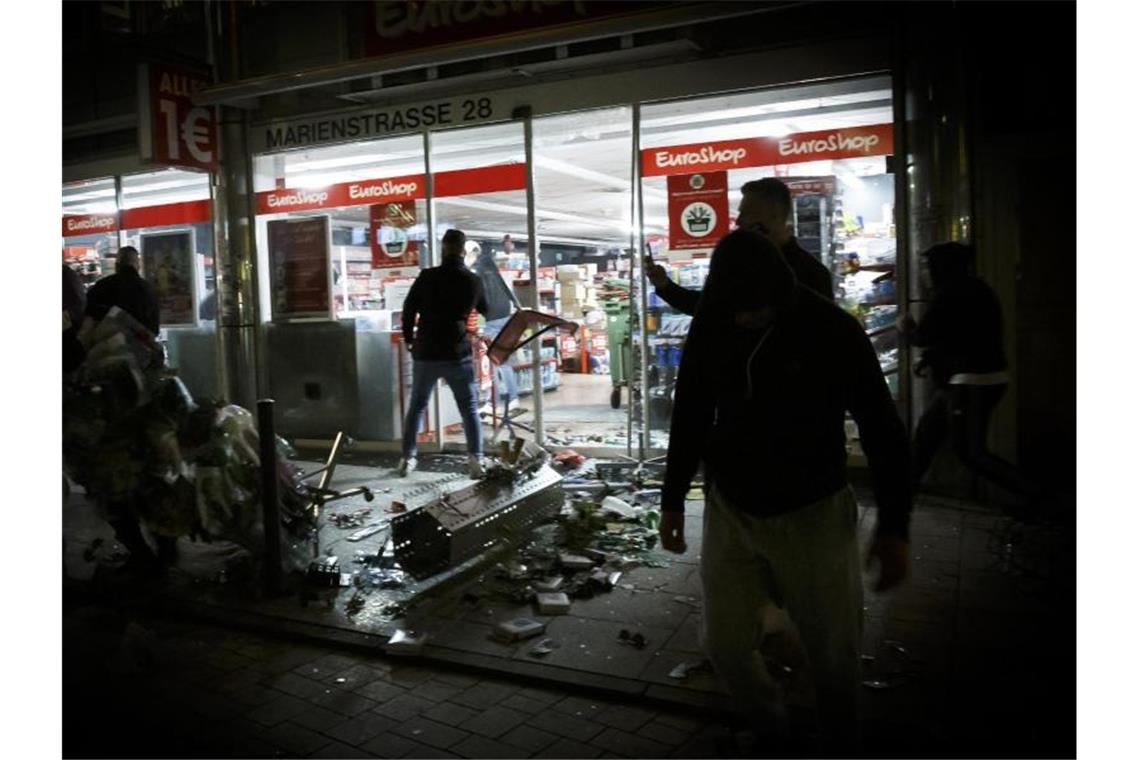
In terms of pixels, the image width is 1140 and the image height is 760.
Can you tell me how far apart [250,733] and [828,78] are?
6.32m

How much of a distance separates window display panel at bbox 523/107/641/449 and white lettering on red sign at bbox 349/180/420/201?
1.35m

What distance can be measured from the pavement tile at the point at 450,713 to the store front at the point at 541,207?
470cm

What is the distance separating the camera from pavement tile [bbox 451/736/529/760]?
11.1 feet

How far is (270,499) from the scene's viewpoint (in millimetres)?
4996

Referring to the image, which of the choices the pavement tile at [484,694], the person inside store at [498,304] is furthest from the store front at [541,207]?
the pavement tile at [484,694]

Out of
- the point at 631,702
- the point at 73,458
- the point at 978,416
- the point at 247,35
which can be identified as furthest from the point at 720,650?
the point at 247,35

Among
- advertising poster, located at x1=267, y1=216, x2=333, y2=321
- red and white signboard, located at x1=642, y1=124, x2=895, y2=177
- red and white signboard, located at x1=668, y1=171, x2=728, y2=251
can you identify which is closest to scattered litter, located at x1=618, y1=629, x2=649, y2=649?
A: red and white signboard, located at x1=668, y1=171, x2=728, y2=251

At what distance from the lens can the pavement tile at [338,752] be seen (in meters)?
3.43

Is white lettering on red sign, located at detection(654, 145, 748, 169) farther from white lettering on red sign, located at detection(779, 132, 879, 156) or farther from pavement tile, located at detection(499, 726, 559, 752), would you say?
pavement tile, located at detection(499, 726, 559, 752)

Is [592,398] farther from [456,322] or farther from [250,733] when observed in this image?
[250,733]

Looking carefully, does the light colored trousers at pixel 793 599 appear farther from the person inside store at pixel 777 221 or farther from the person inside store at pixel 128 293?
the person inside store at pixel 128 293

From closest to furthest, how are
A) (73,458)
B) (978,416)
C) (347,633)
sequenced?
(347,633)
(73,458)
(978,416)

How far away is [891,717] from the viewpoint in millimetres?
3488

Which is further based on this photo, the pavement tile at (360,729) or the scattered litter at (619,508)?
the scattered litter at (619,508)
